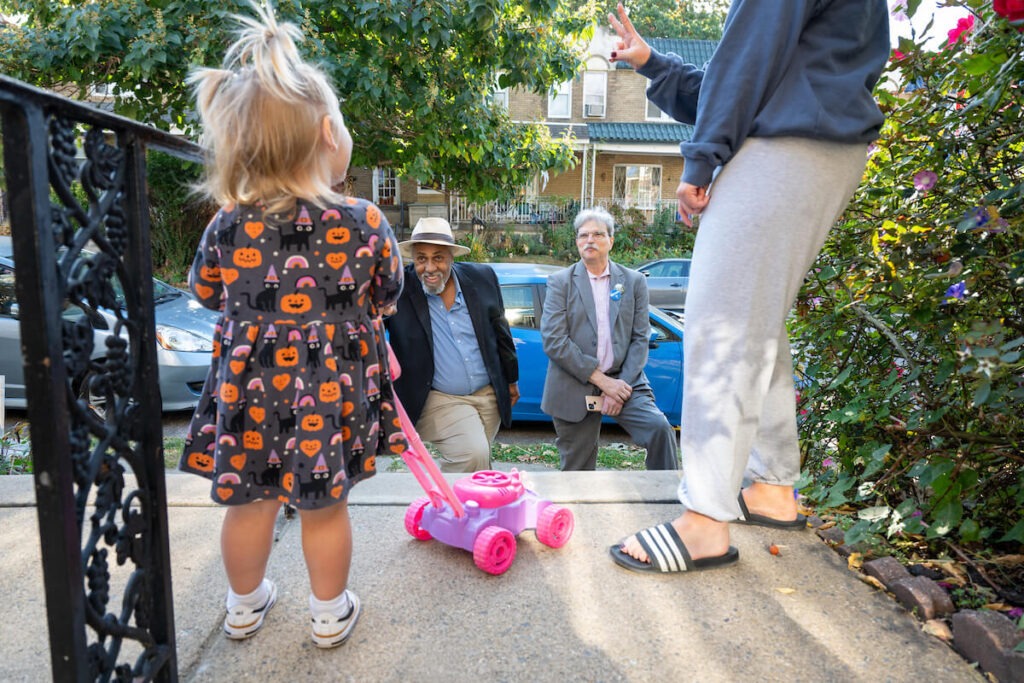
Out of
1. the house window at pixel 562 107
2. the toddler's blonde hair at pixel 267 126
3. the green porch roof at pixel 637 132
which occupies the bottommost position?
the toddler's blonde hair at pixel 267 126

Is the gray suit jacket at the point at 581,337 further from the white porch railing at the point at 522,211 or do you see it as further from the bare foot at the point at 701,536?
the white porch railing at the point at 522,211

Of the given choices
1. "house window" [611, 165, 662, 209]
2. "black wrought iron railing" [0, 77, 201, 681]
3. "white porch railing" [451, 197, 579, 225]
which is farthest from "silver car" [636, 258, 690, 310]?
"black wrought iron railing" [0, 77, 201, 681]

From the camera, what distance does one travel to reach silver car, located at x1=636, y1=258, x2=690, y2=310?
1483 cm

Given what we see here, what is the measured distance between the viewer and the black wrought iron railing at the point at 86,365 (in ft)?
3.60

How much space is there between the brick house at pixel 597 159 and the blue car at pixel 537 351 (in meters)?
18.0

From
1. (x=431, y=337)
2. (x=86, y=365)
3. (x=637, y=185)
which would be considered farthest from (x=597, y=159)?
(x=86, y=365)

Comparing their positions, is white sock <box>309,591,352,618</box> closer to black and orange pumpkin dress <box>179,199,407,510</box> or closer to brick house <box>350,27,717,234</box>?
black and orange pumpkin dress <box>179,199,407,510</box>

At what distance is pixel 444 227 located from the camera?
411 centimetres

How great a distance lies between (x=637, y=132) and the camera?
2691cm

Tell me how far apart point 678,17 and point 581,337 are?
36.6m

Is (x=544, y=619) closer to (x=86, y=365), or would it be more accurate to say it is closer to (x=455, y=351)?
(x=86, y=365)

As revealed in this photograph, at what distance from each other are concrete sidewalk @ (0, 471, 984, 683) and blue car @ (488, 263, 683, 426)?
4.32m

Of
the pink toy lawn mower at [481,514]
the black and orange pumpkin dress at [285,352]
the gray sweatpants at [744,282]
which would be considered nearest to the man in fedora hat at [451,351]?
the pink toy lawn mower at [481,514]

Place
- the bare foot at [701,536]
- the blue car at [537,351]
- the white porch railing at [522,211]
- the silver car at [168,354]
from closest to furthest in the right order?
the bare foot at [701,536] < the silver car at [168,354] < the blue car at [537,351] < the white porch railing at [522,211]
